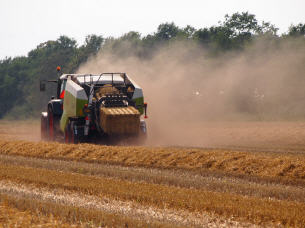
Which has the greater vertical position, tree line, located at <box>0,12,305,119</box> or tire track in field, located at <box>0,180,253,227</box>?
tree line, located at <box>0,12,305,119</box>

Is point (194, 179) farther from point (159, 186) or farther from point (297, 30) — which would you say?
point (297, 30)

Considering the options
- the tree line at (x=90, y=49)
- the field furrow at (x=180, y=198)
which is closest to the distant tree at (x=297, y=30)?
the tree line at (x=90, y=49)

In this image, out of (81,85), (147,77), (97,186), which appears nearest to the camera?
(97,186)

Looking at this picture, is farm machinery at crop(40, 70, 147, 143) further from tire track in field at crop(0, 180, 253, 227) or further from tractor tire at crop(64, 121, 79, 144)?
tire track in field at crop(0, 180, 253, 227)

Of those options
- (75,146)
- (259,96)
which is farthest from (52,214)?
(259,96)

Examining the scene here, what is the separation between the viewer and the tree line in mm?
54531

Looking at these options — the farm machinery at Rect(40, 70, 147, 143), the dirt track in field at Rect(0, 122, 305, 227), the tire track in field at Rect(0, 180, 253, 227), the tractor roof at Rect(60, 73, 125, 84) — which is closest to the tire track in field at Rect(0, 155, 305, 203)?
the dirt track in field at Rect(0, 122, 305, 227)

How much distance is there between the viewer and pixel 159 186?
956 cm

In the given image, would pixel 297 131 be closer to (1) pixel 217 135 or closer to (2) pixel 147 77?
(1) pixel 217 135

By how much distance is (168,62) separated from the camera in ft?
135

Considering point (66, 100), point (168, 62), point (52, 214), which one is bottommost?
point (52, 214)

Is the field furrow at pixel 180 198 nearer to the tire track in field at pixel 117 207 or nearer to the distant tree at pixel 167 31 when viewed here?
the tire track in field at pixel 117 207

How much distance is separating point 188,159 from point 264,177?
2.49 m

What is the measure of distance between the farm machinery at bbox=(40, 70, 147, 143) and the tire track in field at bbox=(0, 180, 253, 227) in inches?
262
